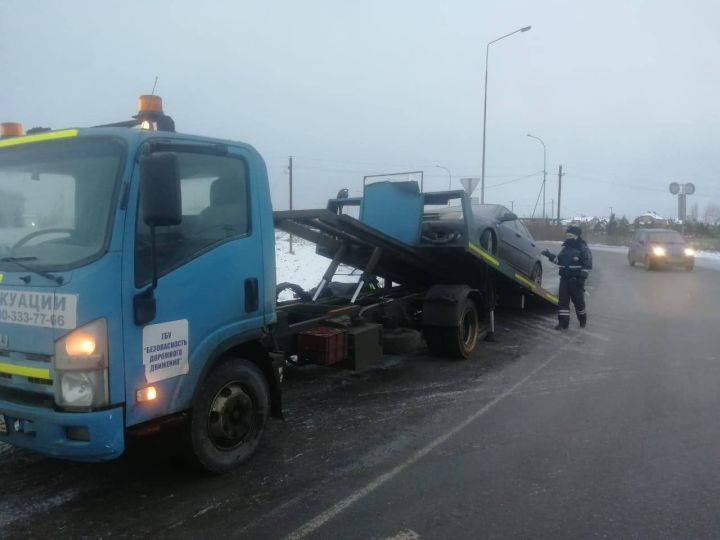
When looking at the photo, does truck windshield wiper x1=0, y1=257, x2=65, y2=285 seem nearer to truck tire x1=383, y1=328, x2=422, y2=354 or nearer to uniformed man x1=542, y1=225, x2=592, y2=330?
truck tire x1=383, y1=328, x2=422, y2=354

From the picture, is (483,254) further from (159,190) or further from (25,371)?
A: (25,371)

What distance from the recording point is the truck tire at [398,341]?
701 centimetres

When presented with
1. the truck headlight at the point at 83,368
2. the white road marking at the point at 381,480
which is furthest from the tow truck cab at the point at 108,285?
the white road marking at the point at 381,480

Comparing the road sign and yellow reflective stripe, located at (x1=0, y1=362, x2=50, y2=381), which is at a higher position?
the road sign

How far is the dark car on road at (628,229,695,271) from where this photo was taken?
2250 centimetres

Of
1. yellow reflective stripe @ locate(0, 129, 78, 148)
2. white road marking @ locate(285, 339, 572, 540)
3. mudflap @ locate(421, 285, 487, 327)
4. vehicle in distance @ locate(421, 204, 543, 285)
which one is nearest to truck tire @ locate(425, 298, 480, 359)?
mudflap @ locate(421, 285, 487, 327)

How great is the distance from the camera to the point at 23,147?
12.4ft

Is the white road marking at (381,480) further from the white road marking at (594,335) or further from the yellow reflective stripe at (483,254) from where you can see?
the white road marking at (594,335)

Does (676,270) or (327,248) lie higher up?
(327,248)

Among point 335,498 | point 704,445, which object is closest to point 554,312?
point 704,445

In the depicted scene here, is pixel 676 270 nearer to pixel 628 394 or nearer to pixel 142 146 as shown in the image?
pixel 628 394

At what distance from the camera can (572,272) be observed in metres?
10.2

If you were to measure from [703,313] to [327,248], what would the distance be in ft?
28.0

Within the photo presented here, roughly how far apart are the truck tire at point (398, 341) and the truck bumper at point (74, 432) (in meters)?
4.00
